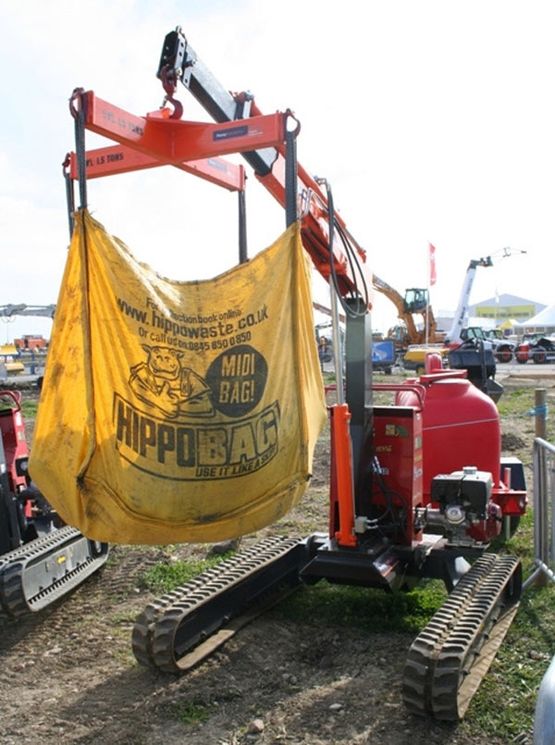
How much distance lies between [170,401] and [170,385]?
0.29ft

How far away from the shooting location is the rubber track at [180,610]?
4324 mm

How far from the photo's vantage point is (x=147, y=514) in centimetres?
368

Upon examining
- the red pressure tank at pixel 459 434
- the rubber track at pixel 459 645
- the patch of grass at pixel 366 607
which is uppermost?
the red pressure tank at pixel 459 434

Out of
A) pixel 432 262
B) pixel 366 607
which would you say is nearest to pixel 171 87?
pixel 366 607

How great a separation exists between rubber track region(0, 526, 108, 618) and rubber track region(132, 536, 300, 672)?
39.4 inches

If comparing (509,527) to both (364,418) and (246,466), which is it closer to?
(364,418)

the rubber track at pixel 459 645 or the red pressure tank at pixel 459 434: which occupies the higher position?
the red pressure tank at pixel 459 434

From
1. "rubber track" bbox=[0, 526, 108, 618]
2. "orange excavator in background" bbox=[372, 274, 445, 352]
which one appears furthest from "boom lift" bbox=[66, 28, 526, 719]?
"orange excavator in background" bbox=[372, 274, 445, 352]

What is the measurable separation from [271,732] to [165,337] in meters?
2.11

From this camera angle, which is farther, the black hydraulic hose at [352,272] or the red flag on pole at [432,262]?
the red flag on pole at [432,262]

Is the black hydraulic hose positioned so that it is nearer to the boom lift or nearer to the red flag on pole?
the boom lift

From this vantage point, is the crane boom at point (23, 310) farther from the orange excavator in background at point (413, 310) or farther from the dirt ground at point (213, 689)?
the dirt ground at point (213, 689)

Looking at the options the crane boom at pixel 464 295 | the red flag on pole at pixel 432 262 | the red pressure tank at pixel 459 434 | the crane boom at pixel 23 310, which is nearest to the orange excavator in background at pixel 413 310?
the crane boom at pixel 464 295

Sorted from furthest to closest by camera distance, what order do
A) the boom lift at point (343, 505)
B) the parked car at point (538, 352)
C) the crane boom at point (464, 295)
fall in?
the parked car at point (538, 352)
the crane boom at point (464, 295)
the boom lift at point (343, 505)
